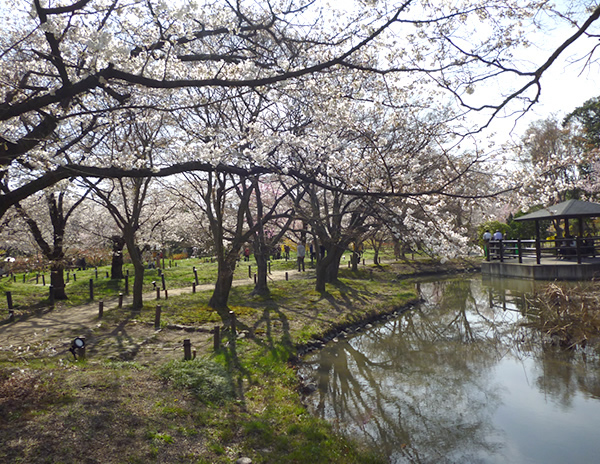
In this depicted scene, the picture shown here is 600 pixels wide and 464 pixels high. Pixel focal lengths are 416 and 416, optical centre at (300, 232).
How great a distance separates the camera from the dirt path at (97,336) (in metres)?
8.38

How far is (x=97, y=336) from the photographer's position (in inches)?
390

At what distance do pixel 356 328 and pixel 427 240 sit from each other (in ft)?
13.5

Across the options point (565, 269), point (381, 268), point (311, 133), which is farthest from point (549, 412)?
point (381, 268)

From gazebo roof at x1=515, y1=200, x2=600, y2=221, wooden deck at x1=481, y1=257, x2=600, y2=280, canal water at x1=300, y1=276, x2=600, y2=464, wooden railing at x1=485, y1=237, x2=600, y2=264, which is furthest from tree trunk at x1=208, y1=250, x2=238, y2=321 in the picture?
wooden railing at x1=485, y1=237, x2=600, y2=264

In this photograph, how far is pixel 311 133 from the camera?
1301 cm

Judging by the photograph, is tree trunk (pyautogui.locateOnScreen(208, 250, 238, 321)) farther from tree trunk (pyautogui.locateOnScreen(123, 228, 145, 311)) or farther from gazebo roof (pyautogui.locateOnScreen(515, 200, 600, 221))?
gazebo roof (pyautogui.locateOnScreen(515, 200, 600, 221))

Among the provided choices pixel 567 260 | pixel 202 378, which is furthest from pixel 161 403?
pixel 567 260

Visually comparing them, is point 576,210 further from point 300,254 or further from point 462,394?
point 462,394

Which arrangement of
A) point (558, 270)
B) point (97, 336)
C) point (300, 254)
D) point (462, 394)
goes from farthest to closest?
point (300, 254), point (558, 270), point (97, 336), point (462, 394)

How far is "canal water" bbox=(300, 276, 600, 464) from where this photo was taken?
579 centimetres

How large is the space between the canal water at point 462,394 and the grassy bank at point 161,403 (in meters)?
0.79

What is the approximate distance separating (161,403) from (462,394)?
17.1 feet

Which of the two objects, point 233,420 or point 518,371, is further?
point 518,371

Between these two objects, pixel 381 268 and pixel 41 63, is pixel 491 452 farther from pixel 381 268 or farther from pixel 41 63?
pixel 381 268
